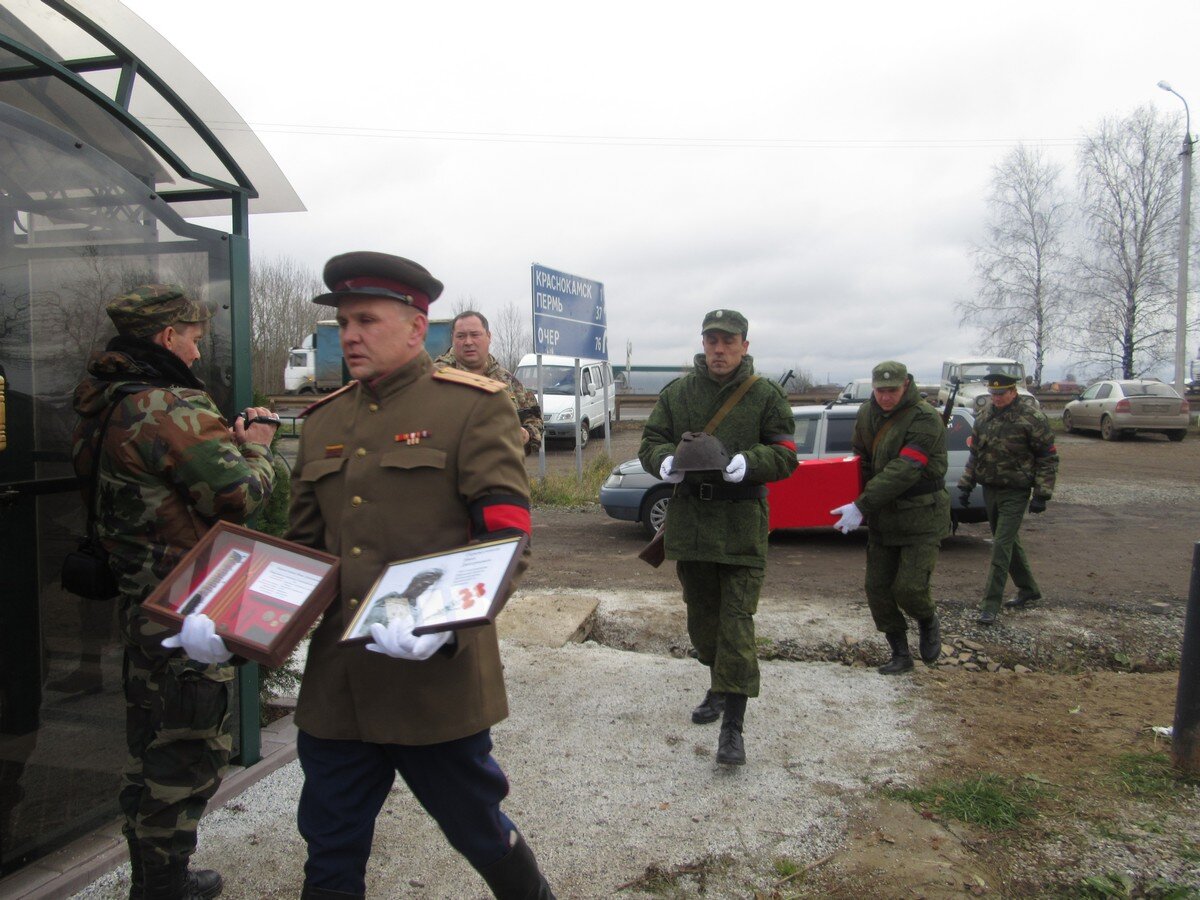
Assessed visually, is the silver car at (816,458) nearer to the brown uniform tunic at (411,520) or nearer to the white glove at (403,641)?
the brown uniform tunic at (411,520)

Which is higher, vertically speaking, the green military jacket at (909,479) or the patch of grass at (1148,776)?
the green military jacket at (909,479)

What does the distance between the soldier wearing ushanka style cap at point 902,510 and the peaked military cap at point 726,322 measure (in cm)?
143

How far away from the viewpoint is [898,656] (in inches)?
207

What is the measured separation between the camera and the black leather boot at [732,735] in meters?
3.78

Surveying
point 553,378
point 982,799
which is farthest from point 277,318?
point 982,799

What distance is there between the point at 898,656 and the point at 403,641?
13.5ft

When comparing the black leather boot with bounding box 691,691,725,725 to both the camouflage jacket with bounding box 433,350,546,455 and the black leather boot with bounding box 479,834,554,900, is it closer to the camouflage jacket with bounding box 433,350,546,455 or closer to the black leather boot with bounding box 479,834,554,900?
the camouflage jacket with bounding box 433,350,546,455

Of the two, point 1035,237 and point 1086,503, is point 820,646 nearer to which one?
point 1086,503

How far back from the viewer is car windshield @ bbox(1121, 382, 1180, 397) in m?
21.8

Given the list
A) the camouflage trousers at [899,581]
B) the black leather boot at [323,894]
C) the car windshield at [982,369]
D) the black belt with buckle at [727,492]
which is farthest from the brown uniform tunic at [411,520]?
the car windshield at [982,369]

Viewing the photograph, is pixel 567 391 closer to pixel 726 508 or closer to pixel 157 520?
pixel 726 508

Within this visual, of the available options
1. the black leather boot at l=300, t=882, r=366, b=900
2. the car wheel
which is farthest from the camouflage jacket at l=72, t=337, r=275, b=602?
the car wheel

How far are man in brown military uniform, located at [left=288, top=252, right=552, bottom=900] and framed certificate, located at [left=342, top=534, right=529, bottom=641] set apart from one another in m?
0.15

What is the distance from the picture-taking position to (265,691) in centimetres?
419
